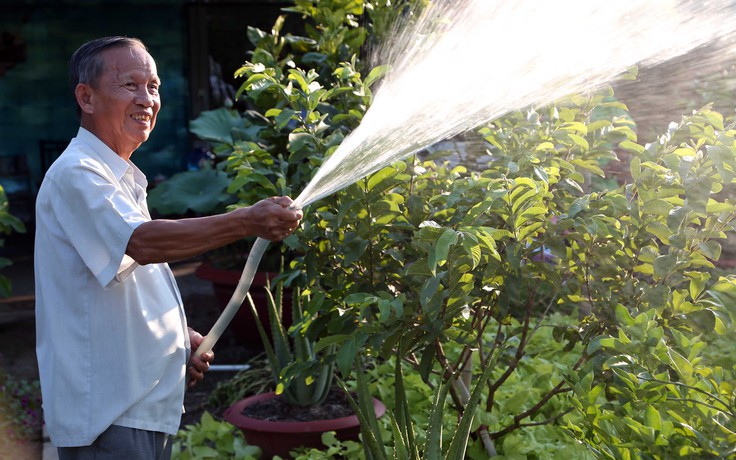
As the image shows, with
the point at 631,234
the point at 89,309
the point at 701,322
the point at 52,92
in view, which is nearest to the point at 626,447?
the point at 701,322

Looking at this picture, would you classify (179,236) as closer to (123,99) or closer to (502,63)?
(123,99)

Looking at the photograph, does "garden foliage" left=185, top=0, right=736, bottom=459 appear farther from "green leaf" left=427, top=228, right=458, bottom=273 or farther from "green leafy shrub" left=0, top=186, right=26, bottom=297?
"green leafy shrub" left=0, top=186, right=26, bottom=297

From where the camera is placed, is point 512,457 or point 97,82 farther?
point 512,457

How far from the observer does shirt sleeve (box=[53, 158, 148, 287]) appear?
203 cm

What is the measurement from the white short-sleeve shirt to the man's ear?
0.06 m

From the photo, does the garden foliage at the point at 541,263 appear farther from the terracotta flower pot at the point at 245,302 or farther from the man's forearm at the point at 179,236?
the terracotta flower pot at the point at 245,302

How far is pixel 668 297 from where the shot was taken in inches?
97.4

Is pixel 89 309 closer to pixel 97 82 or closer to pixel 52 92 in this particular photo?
pixel 97 82

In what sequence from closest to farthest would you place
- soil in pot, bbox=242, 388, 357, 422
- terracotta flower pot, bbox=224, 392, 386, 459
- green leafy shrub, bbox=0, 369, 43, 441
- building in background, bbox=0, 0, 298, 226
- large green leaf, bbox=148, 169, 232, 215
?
1. terracotta flower pot, bbox=224, 392, 386, 459
2. soil in pot, bbox=242, 388, 357, 422
3. green leafy shrub, bbox=0, 369, 43, 441
4. large green leaf, bbox=148, 169, 232, 215
5. building in background, bbox=0, 0, 298, 226

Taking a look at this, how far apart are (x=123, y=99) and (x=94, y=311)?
527 millimetres

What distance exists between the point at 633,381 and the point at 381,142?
971mm

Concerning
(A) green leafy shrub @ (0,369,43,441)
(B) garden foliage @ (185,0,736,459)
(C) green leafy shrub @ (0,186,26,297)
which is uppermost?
(B) garden foliage @ (185,0,736,459)

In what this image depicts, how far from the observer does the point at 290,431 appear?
11.7 ft

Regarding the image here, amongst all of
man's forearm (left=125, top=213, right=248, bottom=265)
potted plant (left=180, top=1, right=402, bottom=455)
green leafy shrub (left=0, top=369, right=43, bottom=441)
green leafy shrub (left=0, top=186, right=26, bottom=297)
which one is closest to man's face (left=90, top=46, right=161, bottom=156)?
man's forearm (left=125, top=213, right=248, bottom=265)
